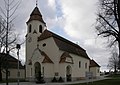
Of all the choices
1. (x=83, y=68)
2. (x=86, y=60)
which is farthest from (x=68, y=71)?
(x=86, y=60)

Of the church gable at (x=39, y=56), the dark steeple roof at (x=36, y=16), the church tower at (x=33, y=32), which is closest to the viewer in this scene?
the church gable at (x=39, y=56)

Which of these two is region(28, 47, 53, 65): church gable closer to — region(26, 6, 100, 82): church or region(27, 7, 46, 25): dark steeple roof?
region(26, 6, 100, 82): church

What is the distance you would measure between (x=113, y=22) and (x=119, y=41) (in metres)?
3.21

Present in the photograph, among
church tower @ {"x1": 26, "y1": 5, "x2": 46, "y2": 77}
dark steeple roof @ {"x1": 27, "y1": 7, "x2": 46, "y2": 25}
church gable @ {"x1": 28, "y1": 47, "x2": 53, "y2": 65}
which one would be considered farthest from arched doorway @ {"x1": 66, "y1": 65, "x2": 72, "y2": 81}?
dark steeple roof @ {"x1": 27, "y1": 7, "x2": 46, "y2": 25}

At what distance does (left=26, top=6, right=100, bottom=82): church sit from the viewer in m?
48.1

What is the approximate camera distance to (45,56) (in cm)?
4900

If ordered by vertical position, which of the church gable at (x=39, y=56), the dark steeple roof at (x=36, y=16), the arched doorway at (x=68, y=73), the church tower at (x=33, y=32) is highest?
the dark steeple roof at (x=36, y=16)

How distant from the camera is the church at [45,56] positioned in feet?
158

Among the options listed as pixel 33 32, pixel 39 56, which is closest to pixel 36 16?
pixel 33 32

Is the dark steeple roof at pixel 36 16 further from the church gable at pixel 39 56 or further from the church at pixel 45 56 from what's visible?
the church gable at pixel 39 56

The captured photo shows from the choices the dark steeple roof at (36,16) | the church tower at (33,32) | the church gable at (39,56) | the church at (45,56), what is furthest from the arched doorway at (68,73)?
the dark steeple roof at (36,16)

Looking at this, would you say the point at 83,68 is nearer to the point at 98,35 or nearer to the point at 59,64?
the point at 59,64

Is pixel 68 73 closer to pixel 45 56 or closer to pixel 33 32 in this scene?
pixel 45 56

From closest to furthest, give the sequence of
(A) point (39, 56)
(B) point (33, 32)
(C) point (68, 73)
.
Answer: (A) point (39, 56) < (C) point (68, 73) < (B) point (33, 32)
